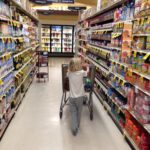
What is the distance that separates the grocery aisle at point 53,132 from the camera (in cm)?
365

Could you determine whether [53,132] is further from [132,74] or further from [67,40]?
[67,40]

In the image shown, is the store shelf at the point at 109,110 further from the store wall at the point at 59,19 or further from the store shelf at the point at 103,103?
the store wall at the point at 59,19

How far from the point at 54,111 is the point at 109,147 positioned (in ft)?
6.35

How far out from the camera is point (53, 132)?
4.11 metres

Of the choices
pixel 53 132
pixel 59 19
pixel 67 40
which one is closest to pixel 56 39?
pixel 67 40

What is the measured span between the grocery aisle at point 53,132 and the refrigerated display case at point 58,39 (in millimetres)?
11439

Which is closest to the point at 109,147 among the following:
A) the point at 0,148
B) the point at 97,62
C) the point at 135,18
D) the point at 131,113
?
the point at 131,113

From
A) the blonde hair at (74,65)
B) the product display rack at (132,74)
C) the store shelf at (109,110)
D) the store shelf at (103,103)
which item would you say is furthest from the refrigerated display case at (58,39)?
the blonde hair at (74,65)

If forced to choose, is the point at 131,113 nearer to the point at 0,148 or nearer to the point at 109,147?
the point at 109,147

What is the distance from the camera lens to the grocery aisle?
3.65 metres

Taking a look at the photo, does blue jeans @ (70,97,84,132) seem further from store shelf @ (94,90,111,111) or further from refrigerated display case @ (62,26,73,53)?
refrigerated display case @ (62,26,73,53)

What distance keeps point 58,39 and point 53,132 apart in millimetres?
13477

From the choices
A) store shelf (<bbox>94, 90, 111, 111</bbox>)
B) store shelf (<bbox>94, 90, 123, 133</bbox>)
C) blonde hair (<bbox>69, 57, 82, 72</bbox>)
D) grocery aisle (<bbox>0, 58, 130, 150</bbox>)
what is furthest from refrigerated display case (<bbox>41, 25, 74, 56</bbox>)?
blonde hair (<bbox>69, 57, 82, 72</bbox>)

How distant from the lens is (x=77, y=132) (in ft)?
13.6
